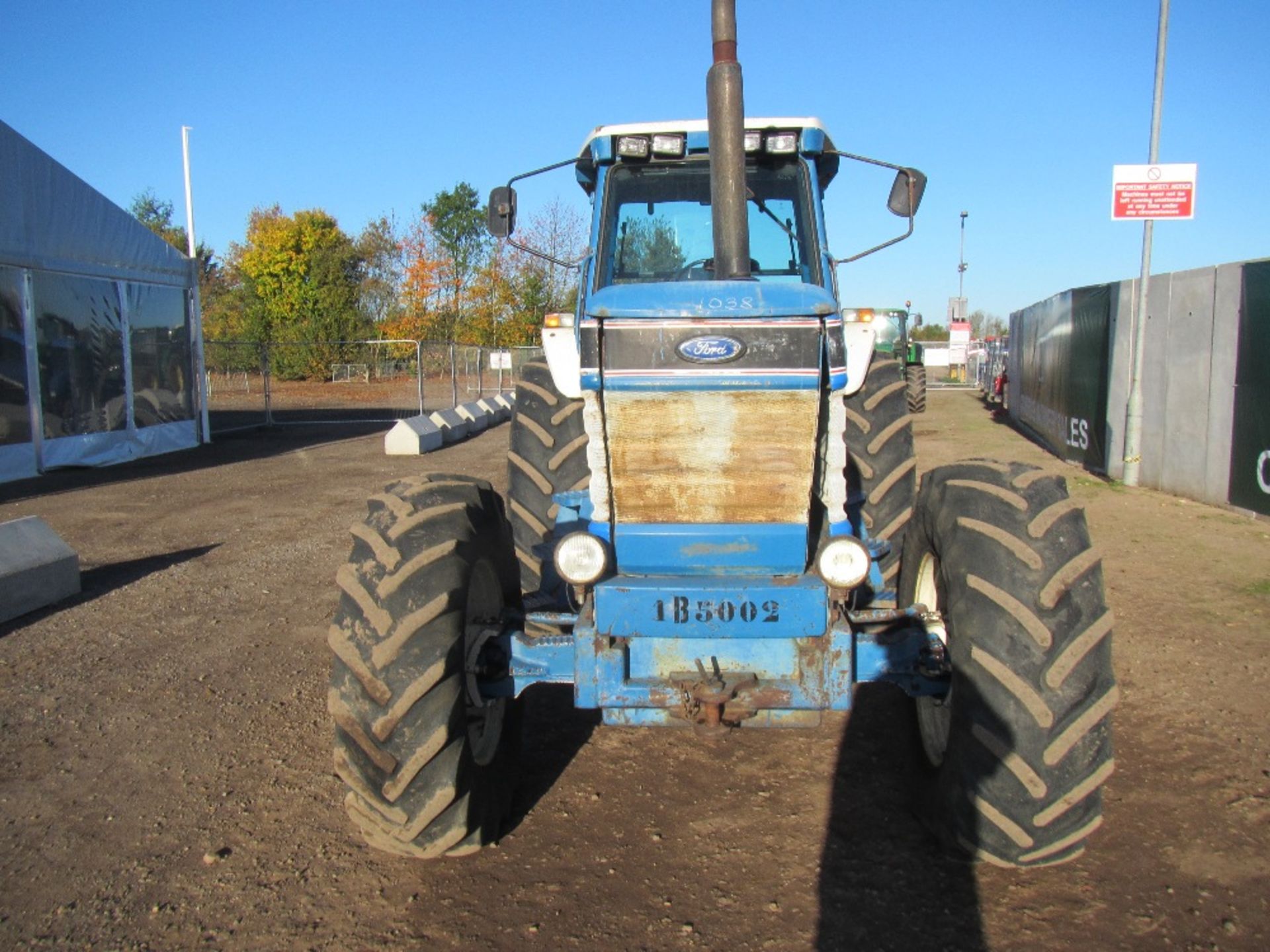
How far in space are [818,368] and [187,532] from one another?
26.6 ft

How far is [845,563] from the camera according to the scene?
331 cm

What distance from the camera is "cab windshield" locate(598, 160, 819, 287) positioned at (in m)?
4.80

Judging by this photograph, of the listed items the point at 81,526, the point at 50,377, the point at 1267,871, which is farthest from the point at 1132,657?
the point at 50,377

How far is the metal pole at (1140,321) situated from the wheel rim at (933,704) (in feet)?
30.8

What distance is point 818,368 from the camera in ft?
11.0

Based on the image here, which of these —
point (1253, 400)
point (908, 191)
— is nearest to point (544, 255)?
point (908, 191)

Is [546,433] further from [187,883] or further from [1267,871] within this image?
[1267,871]

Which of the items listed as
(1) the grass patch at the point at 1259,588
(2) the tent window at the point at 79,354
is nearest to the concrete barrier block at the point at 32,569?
(2) the tent window at the point at 79,354

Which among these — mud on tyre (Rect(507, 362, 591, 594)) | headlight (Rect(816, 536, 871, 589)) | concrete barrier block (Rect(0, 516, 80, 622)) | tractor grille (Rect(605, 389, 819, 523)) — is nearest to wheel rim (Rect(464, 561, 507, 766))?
tractor grille (Rect(605, 389, 819, 523))

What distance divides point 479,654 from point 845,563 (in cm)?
138

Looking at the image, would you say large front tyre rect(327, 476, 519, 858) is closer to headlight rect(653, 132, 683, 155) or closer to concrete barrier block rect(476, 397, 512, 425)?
headlight rect(653, 132, 683, 155)

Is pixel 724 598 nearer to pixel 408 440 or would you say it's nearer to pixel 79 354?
pixel 408 440

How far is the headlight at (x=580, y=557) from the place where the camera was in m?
3.40

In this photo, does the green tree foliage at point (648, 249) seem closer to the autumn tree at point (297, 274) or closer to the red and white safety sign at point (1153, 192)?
the red and white safety sign at point (1153, 192)
